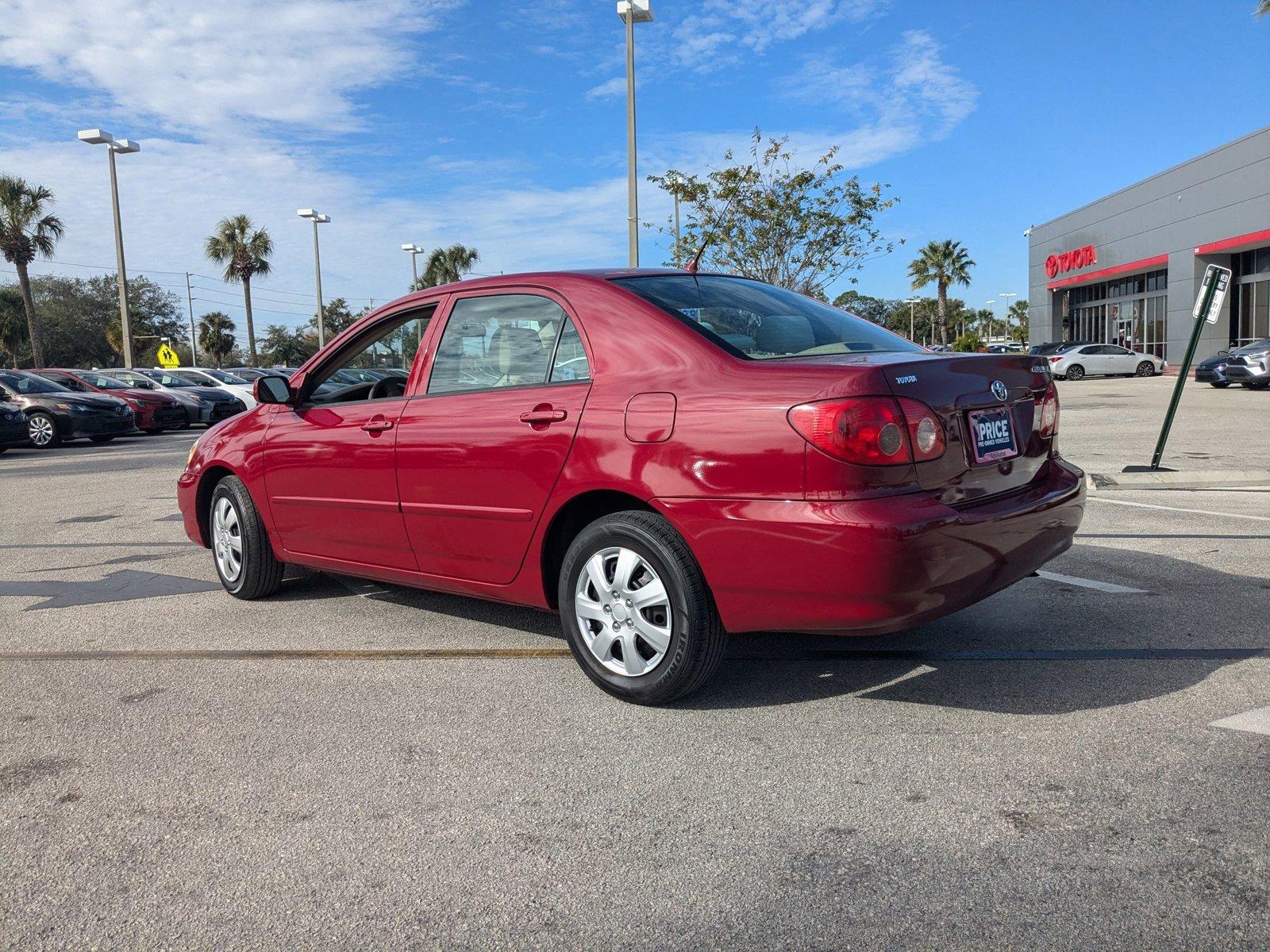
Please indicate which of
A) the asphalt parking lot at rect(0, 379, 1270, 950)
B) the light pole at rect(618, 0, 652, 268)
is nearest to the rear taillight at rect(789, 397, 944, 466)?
the asphalt parking lot at rect(0, 379, 1270, 950)

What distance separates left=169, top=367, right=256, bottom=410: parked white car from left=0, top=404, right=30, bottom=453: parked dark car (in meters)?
10.2

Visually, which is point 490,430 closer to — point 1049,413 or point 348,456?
point 348,456

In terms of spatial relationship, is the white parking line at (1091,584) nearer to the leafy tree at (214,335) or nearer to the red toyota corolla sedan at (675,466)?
the red toyota corolla sedan at (675,466)

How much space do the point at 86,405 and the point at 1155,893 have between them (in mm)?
20399

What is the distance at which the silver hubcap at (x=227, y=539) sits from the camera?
18.6 feet

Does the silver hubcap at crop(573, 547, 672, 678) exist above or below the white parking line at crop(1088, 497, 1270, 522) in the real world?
above

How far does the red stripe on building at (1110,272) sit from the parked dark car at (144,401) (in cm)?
3625

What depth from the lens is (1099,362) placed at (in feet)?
128

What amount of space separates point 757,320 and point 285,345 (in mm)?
85211

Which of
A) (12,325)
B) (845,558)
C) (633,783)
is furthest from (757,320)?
(12,325)

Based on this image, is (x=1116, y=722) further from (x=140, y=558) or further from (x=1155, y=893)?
(x=140, y=558)

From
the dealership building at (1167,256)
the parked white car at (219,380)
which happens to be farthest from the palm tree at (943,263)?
the parked white car at (219,380)

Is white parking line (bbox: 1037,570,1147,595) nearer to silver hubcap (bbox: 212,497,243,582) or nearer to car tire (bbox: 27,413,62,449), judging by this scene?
silver hubcap (bbox: 212,497,243,582)

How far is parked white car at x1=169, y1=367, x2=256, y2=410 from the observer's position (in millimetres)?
28203
